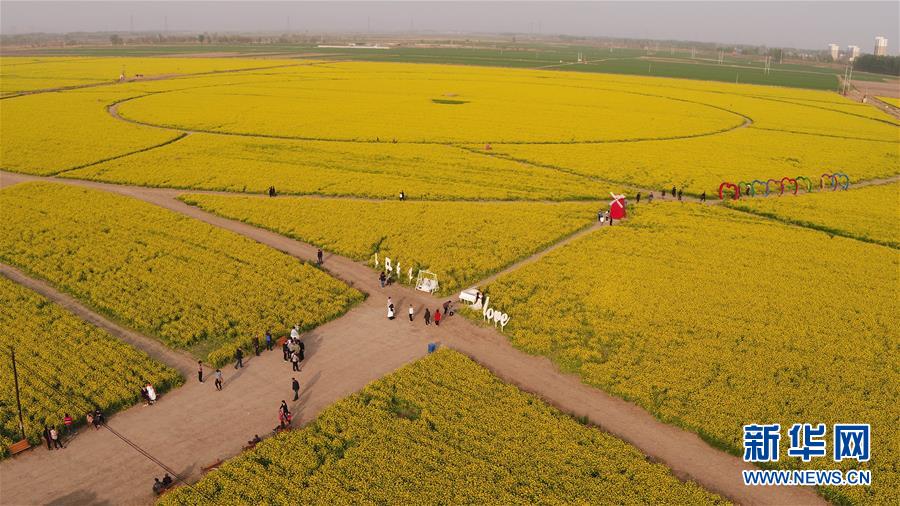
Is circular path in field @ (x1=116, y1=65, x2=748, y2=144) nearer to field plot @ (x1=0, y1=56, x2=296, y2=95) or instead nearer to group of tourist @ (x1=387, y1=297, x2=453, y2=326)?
field plot @ (x1=0, y1=56, x2=296, y2=95)

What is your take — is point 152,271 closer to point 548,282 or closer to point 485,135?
point 548,282

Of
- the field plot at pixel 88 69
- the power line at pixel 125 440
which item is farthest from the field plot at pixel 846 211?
the field plot at pixel 88 69

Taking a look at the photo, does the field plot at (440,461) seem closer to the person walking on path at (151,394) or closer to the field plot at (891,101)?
the person walking on path at (151,394)

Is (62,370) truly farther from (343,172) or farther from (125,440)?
(343,172)

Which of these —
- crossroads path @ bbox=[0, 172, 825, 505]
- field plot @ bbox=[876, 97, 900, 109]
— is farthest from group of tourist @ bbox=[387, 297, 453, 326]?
field plot @ bbox=[876, 97, 900, 109]

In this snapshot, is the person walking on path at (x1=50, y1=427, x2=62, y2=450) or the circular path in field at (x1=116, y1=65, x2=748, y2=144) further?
the circular path in field at (x1=116, y1=65, x2=748, y2=144)
